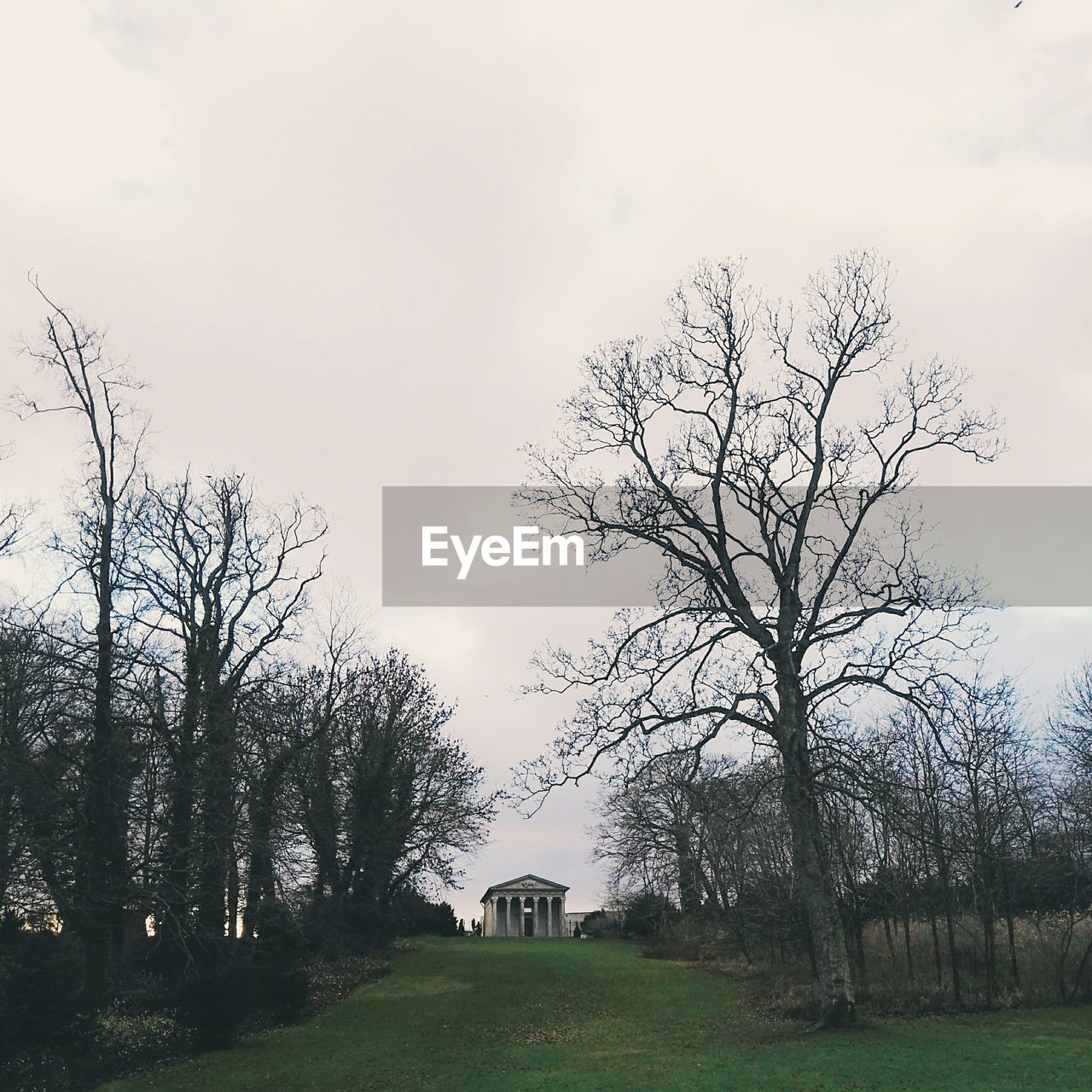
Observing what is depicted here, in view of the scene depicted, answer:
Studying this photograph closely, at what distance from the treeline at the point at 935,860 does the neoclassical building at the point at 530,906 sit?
54.4 m

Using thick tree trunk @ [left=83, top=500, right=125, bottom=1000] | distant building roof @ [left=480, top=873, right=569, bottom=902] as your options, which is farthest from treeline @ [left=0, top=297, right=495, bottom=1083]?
distant building roof @ [left=480, top=873, right=569, bottom=902]

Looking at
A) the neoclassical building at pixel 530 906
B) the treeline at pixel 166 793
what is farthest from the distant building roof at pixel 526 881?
the treeline at pixel 166 793

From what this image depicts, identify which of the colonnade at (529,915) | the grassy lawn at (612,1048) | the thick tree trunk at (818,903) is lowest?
the colonnade at (529,915)

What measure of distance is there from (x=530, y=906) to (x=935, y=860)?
68.3 m

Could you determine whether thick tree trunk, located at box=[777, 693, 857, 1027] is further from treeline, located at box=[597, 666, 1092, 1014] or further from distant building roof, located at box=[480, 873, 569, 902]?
distant building roof, located at box=[480, 873, 569, 902]

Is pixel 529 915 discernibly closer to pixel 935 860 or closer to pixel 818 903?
pixel 935 860

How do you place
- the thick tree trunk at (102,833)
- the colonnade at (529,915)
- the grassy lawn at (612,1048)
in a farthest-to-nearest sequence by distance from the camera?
the colonnade at (529,915), the thick tree trunk at (102,833), the grassy lawn at (612,1048)

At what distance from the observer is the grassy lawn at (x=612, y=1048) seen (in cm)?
1819

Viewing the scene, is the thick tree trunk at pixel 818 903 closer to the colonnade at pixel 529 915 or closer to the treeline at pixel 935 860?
the treeline at pixel 935 860

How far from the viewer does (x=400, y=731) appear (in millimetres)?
46062

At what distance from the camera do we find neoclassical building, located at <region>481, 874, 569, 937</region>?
3684 inches

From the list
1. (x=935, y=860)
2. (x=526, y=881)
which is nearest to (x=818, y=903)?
(x=935, y=860)

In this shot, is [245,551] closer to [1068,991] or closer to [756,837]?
[756,837]

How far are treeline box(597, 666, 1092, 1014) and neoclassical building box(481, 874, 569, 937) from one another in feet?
178
